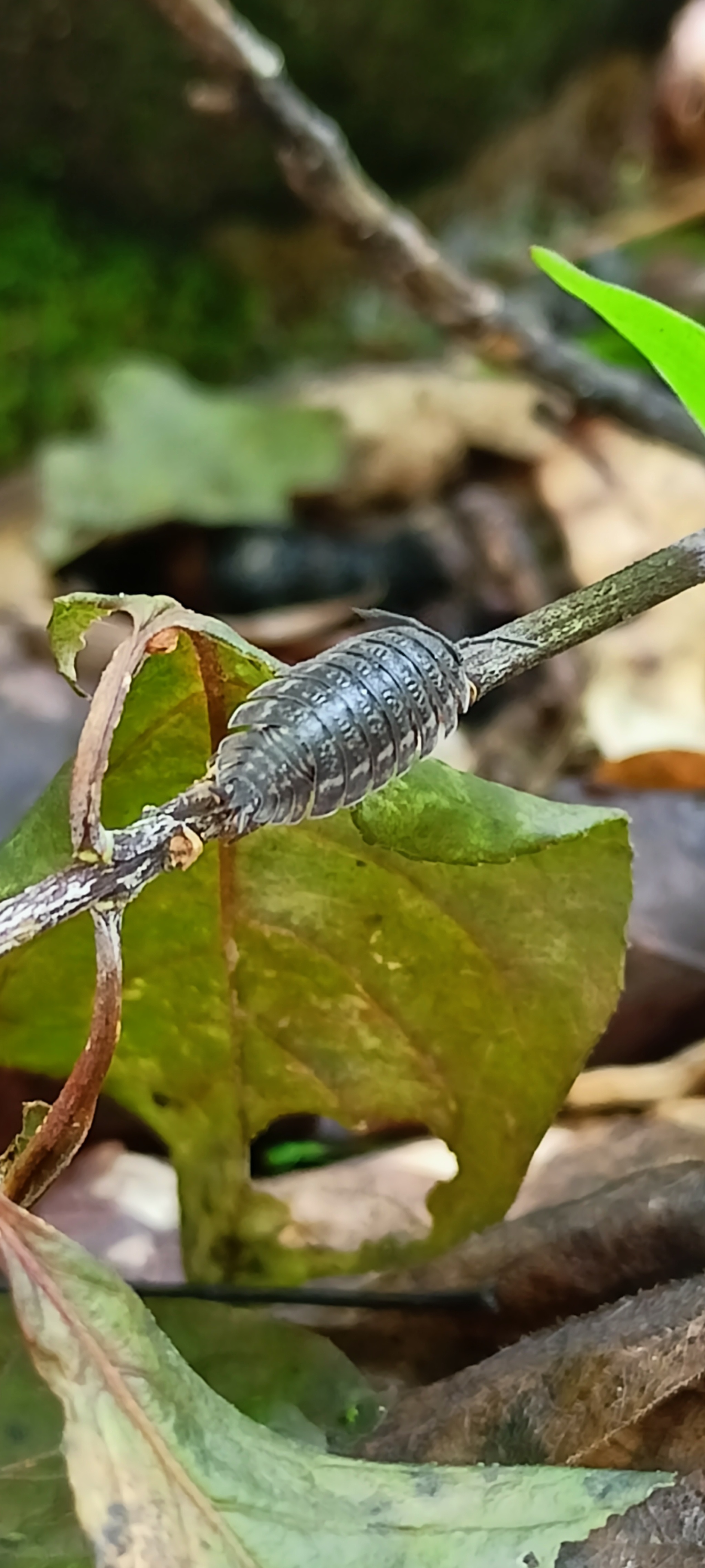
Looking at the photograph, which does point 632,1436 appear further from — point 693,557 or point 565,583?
point 565,583

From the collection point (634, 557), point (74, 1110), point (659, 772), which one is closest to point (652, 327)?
point (74, 1110)

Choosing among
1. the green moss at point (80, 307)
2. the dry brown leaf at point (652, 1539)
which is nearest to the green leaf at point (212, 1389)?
the dry brown leaf at point (652, 1539)

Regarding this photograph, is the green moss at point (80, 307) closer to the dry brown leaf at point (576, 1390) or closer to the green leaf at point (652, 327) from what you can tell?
the green leaf at point (652, 327)

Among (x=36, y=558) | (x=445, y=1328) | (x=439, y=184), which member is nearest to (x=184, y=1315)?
(x=445, y=1328)

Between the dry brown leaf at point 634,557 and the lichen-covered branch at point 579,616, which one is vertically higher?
the dry brown leaf at point 634,557

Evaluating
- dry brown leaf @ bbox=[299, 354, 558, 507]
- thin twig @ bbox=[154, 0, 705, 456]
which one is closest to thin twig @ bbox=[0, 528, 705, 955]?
thin twig @ bbox=[154, 0, 705, 456]

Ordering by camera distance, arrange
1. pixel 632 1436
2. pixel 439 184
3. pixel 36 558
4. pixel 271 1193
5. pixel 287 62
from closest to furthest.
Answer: pixel 632 1436
pixel 271 1193
pixel 36 558
pixel 287 62
pixel 439 184

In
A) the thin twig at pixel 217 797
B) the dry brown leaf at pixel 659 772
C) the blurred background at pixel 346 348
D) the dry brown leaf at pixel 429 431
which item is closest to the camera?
the thin twig at pixel 217 797

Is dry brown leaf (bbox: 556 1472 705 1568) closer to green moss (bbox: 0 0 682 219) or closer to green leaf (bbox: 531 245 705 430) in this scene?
green leaf (bbox: 531 245 705 430)
